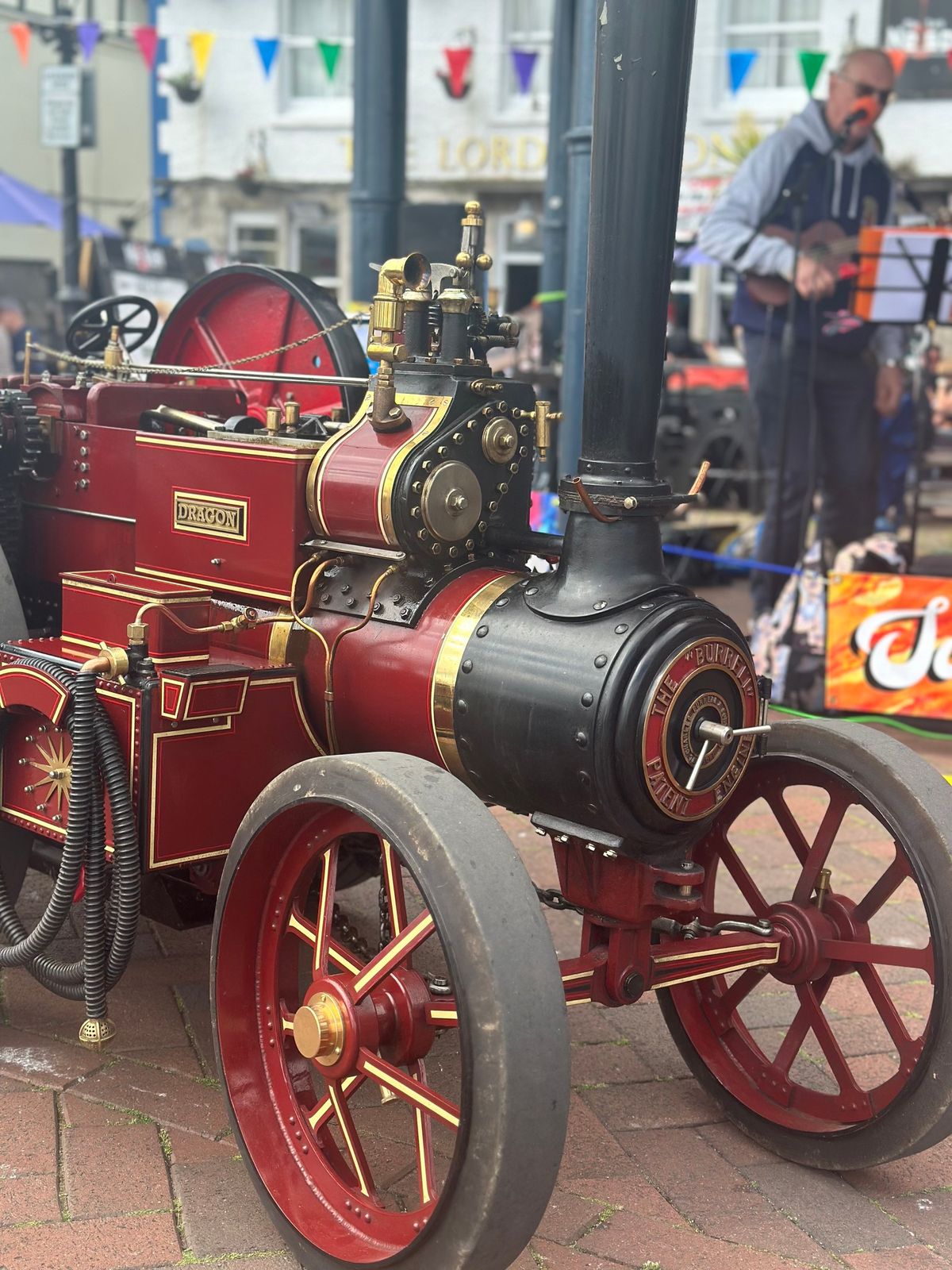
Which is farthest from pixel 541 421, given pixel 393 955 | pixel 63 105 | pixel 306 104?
pixel 306 104

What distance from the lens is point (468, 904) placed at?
6.59 ft

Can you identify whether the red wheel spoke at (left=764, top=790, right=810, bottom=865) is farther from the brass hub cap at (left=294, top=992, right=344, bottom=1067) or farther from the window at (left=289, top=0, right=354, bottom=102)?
the window at (left=289, top=0, right=354, bottom=102)

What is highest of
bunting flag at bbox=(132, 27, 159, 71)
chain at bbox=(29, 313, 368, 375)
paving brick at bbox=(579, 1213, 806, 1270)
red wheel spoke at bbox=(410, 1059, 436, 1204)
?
bunting flag at bbox=(132, 27, 159, 71)

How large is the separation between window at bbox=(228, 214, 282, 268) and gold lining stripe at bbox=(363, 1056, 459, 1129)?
53.5 feet

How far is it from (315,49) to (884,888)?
624 inches

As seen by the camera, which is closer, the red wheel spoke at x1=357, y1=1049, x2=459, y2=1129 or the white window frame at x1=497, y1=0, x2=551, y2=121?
the red wheel spoke at x1=357, y1=1049, x2=459, y2=1129

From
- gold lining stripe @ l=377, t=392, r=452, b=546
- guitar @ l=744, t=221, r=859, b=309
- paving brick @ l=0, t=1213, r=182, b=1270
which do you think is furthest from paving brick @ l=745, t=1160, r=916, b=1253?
guitar @ l=744, t=221, r=859, b=309

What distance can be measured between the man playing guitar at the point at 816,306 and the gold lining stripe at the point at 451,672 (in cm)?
395

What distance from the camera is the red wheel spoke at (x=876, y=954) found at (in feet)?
8.30

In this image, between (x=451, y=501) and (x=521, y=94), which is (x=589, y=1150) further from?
(x=521, y=94)

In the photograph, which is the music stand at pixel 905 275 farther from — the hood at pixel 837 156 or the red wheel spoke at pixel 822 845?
the red wheel spoke at pixel 822 845

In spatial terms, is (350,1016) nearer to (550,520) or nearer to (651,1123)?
(651,1123)

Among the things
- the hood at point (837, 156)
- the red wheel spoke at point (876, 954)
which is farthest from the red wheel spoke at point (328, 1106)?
the hood at point (837, 156)

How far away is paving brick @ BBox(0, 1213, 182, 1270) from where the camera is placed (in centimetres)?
233
